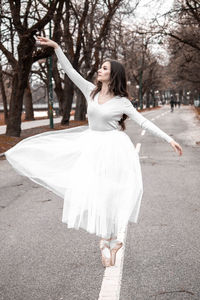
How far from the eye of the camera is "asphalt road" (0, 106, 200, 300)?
325cm

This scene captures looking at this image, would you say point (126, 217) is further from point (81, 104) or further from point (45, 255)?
point (81, 104)

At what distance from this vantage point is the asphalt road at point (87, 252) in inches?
128

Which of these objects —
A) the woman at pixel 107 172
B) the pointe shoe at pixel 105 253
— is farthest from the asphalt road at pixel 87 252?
the woman at pixel 107 172

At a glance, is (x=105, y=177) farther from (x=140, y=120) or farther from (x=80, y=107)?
(x=80, y=107)

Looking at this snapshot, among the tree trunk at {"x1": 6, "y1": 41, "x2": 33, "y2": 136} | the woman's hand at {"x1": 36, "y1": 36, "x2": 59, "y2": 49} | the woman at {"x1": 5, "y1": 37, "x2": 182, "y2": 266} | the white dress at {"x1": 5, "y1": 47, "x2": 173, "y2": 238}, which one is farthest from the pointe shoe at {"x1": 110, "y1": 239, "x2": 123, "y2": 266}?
the tree trunk at {"x1": 6, "y1": 41, "x2": 33, "y2": 136}

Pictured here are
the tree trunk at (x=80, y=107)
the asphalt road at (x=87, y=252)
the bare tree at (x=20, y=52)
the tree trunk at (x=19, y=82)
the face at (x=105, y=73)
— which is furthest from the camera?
the tree trunk at (x=80, y=107)

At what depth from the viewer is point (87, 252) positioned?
13.5 ft

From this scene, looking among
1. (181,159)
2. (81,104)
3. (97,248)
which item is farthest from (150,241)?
(81,104)

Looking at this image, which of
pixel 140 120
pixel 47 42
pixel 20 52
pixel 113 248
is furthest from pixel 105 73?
pixel 20 52

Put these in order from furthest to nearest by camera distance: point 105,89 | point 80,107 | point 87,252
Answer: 1. point 80,107
2. point 87,252
3. point 105,89

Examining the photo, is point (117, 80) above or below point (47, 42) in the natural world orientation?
below

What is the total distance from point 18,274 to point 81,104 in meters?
27.8

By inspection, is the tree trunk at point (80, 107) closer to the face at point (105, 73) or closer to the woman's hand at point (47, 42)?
the woman's hand at point (47, 42)

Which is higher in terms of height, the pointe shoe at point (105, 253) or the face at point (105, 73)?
the face at point (105, 73)
